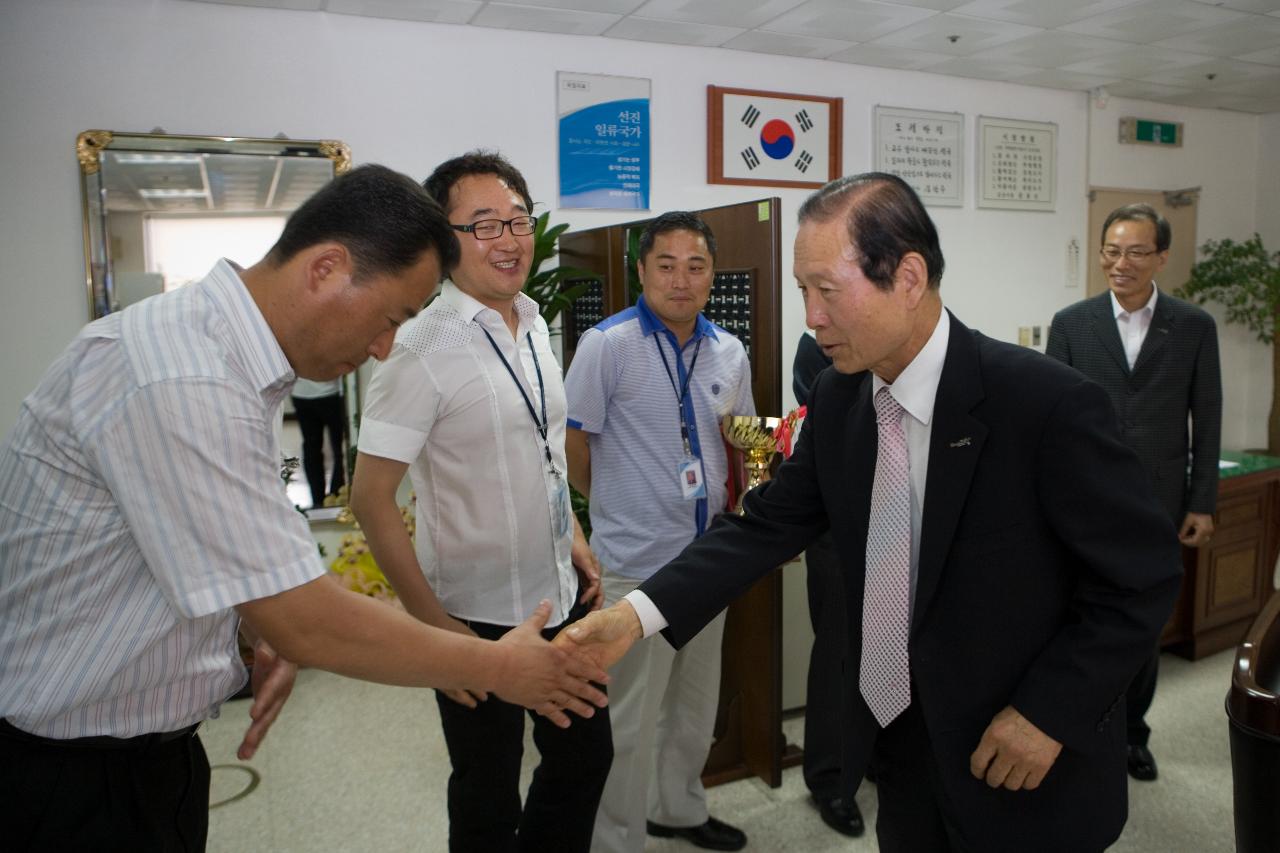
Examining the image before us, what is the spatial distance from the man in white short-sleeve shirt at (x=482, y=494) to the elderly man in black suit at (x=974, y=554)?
0.64 m

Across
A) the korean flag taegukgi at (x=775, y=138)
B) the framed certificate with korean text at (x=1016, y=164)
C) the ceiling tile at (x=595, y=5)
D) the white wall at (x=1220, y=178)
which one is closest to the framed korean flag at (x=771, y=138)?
the korean flag taegukgi at (x=775, y=138)

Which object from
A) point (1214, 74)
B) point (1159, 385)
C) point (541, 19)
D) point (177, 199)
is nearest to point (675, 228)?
point (1159, 385)

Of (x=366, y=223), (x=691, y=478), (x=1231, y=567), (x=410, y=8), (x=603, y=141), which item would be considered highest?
(x=410, y=8)

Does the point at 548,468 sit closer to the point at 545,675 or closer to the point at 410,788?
the point at 545,675

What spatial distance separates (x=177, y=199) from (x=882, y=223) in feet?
11.3

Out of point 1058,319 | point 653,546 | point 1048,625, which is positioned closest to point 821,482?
point 1048,625

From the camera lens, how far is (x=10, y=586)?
43.4 inches

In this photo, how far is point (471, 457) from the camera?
1738 millimetres

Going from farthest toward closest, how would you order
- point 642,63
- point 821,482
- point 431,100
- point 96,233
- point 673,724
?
1. point 642,63
2. point 431,100
3. point 96,233
4. point 673,724
5. point 821,482

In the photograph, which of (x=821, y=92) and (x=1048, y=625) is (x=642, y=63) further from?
(x=1048, y=625)

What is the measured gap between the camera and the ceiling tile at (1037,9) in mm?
4000

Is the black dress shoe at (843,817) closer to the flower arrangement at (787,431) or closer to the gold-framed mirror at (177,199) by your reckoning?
the flower arrangement at (787,431)

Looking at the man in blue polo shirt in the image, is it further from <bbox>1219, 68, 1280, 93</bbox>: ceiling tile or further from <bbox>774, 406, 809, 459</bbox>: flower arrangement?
<bbox>1219, 68, 1280, 93</bbox>: ceiling tile

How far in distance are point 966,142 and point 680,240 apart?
3.61 metres
